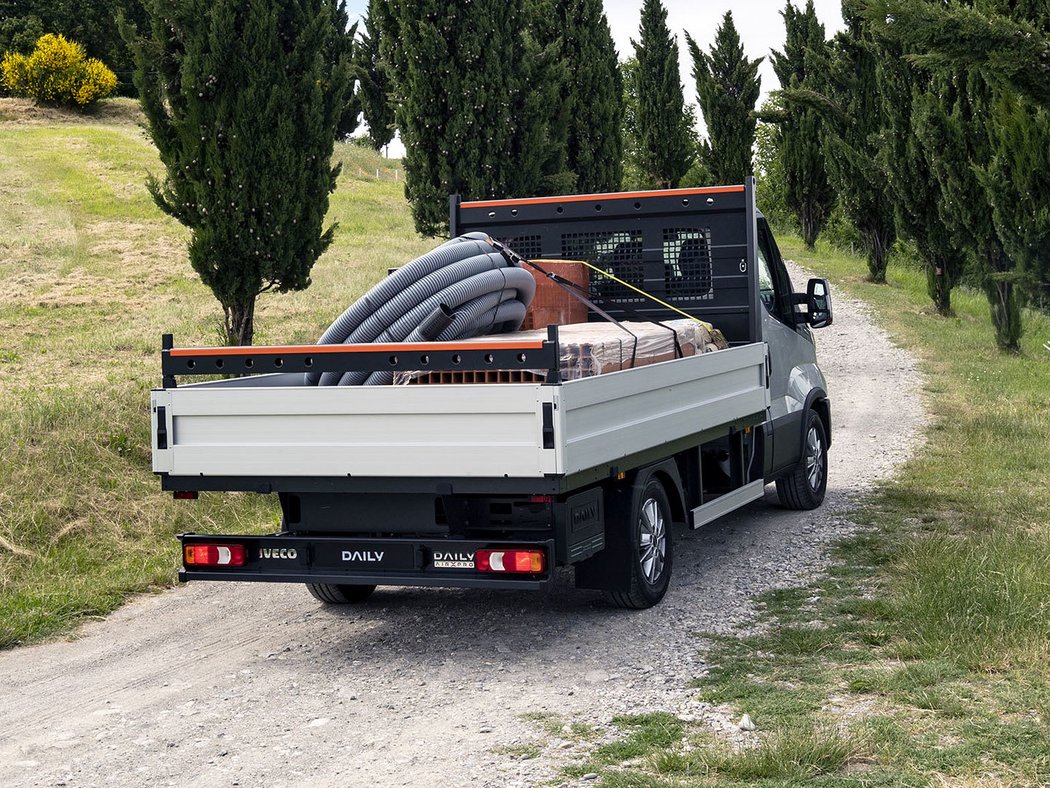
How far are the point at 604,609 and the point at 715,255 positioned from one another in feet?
9.64

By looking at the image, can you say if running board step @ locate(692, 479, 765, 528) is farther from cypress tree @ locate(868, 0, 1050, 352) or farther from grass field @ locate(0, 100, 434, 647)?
grass field @ locate(0, 100, 434, 647)

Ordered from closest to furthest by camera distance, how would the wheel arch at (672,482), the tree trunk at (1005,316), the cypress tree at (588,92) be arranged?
the wheel arch at (672,482), the tree trunk at (1005,316), the cypress tree at (588,92)

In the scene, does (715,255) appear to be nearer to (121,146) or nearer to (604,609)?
(604,609)

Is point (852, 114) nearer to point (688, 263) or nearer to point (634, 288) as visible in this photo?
point (688, 263)

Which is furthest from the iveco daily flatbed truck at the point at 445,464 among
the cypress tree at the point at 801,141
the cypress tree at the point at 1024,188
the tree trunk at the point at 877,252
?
the cypress tree at the point at 801,141

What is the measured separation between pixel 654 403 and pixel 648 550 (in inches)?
32.9

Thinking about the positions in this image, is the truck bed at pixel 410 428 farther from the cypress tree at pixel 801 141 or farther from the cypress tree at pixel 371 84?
the cypress tree at pixel 371 84

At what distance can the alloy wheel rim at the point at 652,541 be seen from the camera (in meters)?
7.04

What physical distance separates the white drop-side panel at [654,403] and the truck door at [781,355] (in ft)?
2.00

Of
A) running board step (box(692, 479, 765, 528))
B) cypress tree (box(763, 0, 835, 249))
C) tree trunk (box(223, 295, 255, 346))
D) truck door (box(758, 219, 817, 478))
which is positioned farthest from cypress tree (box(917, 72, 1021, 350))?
cypress tree (box(763, 0, 835, 249))

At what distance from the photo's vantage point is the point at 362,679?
6.07 m

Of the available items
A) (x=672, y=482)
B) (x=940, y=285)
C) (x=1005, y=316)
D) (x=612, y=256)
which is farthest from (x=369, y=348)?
(x=940, y=285)

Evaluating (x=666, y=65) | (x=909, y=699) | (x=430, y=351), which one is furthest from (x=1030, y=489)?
(x=666, y=65)

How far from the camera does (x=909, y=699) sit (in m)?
5.27
